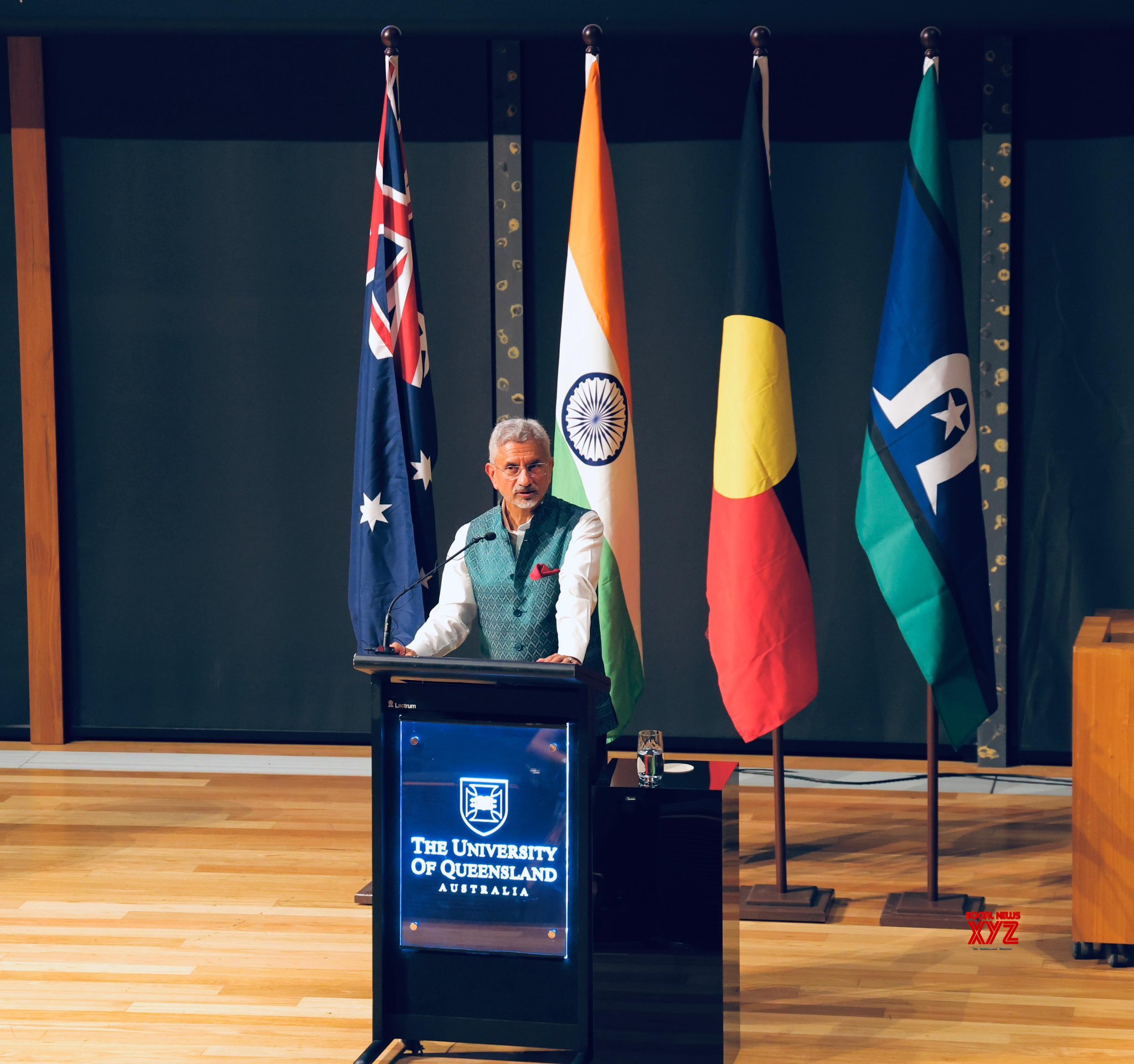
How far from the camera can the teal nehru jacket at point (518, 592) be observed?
3689 mm

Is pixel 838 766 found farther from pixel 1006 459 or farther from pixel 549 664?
pixel 549 664

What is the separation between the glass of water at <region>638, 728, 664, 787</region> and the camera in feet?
10.7

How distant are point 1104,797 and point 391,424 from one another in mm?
2266

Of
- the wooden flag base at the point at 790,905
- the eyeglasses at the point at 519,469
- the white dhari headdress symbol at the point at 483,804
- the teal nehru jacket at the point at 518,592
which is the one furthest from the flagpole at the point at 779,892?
the white dhari headdress symbol at the point at 483,804

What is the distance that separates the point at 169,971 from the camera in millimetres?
A: 3920

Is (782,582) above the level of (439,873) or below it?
above

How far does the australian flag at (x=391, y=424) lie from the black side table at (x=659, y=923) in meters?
1.45

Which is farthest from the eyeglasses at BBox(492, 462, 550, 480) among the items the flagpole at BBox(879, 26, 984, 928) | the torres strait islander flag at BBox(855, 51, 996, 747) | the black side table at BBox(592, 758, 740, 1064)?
the flagpole at BBox(879, 26, 984, 928)

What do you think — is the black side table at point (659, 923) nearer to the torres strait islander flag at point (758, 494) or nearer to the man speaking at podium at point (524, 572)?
the man speaking at podium at point (524, 572)

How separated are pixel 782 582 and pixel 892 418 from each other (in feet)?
1.86

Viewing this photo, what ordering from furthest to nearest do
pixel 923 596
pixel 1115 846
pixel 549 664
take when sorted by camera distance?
pixel 923 596
pixel 1115 846
pixel 549 664

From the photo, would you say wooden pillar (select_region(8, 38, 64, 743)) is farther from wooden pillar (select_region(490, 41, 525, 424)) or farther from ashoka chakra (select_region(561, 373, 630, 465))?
ashoka chakra (select_region(561, 373, 630, 465))

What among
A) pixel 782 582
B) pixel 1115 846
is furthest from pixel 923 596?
pixel 1115 846

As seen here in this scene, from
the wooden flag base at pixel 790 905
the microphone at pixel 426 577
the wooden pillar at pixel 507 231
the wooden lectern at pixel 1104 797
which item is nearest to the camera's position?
the microphone at pixel 426 577
